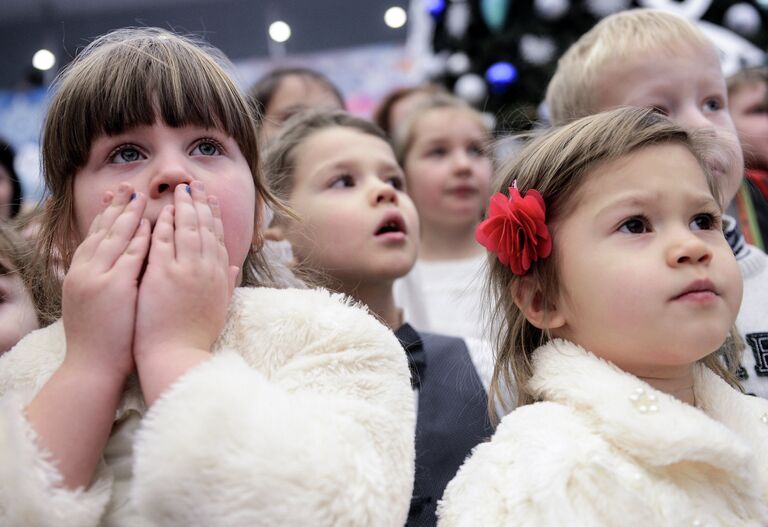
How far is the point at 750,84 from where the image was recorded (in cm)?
262

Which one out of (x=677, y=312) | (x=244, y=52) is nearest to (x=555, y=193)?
(x=677, y=312)

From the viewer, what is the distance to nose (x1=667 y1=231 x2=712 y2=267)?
1.00 meters

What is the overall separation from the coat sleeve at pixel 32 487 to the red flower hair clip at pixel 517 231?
2.17 feet

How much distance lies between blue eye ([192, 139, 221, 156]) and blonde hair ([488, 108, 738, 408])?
1.64 feet

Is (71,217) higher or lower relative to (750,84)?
higher

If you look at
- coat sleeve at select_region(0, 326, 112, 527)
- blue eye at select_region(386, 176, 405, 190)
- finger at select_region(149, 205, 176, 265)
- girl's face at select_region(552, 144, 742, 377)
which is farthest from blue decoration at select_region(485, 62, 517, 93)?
coat sleeve at select_region(0, 326, 112, 527)

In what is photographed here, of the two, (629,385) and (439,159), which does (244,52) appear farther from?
(629,385)

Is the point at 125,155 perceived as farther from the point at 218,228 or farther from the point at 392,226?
the point at 392,226

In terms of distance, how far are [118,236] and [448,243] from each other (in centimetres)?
160

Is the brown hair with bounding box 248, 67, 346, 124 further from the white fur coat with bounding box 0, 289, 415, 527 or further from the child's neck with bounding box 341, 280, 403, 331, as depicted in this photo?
the white fur coat with bounding box 0, 289, 415, 527

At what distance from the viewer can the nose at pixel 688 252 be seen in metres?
1.00

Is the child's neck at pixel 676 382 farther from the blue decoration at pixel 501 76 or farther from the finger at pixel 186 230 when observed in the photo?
the blue decoration at pixel 501 76

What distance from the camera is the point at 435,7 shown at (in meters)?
3.30

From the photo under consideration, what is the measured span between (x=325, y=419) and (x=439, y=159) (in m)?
1.69
